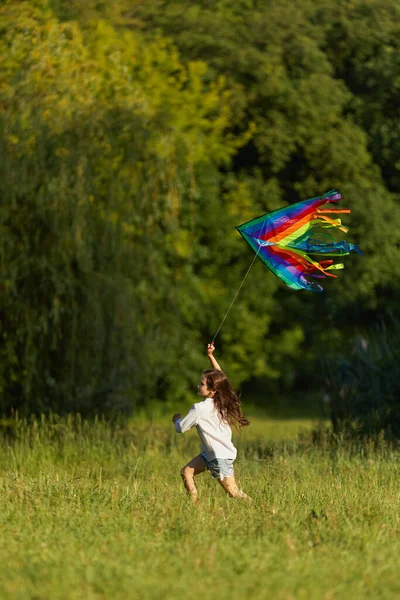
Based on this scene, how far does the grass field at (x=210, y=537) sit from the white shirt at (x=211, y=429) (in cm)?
33

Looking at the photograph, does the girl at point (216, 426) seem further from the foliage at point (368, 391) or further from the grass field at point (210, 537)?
the foliage at point (368, 391)

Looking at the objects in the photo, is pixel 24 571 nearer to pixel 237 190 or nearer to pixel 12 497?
pixel 12 497

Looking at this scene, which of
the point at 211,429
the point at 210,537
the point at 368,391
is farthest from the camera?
the point at 368,391

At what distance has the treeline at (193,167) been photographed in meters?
17.1

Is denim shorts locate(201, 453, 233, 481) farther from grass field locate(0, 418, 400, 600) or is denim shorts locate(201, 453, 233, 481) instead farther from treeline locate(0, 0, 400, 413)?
treeline locate(0, 0, 400, 413)

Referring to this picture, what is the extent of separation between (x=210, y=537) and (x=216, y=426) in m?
2.05

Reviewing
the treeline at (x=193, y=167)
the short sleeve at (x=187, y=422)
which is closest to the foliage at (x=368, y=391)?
the treeline at (x=193, y=167)

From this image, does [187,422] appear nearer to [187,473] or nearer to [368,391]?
[187,473]

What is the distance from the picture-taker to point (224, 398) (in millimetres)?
8898

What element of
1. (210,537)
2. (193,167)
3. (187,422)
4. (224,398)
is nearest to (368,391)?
(224,398)

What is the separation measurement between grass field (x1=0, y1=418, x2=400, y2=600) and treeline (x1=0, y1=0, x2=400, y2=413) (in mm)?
6234

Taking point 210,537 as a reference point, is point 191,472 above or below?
below

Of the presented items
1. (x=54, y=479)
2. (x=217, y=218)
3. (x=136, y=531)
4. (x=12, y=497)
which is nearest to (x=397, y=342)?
(x=54, y=479)

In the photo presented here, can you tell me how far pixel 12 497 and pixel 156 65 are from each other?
828 inches
